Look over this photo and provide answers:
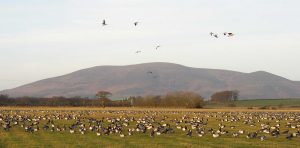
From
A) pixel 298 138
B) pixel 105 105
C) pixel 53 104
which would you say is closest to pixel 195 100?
pixel 105 105

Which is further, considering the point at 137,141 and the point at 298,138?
the point at 298,138

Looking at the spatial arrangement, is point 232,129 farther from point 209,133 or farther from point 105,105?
point 105,105

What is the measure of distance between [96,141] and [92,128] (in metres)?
8.58

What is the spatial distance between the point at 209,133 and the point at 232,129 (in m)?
5.39

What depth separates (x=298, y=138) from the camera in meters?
33.0

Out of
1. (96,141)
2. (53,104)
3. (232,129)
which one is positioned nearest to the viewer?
(96,141)

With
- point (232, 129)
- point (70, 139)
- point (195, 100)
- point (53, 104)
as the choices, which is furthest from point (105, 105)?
point (70, 139)

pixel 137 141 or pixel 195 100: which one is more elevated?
pixel 195 100

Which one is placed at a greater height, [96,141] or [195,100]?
[195,100]

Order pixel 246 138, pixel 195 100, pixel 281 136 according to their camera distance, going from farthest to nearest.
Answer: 1. pixel 195 100
2. pixel 281 136
3. pixel 246 138

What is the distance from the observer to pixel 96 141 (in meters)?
29.7

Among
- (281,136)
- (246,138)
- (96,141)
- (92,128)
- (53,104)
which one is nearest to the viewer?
(96,141)

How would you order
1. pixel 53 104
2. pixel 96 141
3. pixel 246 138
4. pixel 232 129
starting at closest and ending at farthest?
pixel 96 141 < pixel 246 138 < pixel 232 129 < pixel 53 104

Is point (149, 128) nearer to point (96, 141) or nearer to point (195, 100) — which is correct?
point (96, 141)
